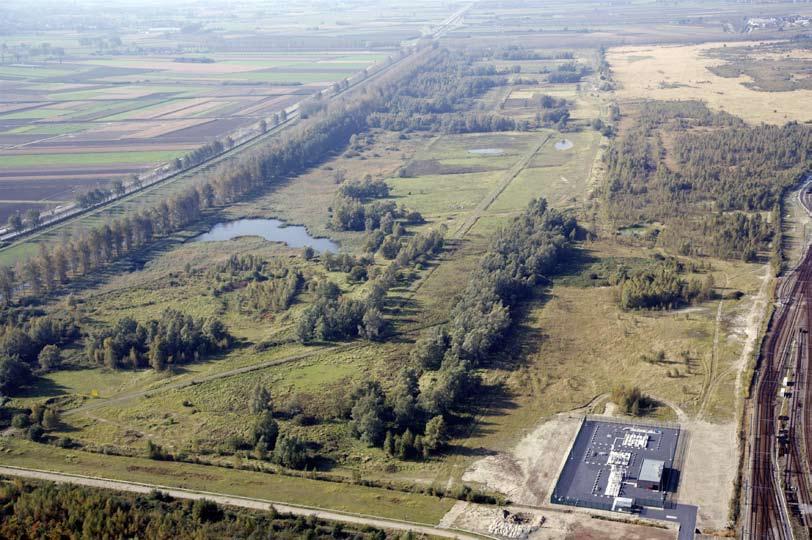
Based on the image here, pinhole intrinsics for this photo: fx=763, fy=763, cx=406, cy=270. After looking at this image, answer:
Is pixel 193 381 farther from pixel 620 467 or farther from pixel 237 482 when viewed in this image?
pixel 620 467

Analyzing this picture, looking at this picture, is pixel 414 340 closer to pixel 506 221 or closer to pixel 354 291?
pixel 354 291

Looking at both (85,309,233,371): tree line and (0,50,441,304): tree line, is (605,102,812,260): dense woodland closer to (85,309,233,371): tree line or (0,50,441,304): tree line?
(0,50,441,304): tree line

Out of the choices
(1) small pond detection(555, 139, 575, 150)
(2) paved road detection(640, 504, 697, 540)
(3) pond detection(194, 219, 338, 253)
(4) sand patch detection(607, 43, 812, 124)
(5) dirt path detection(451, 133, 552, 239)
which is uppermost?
(4) sand patch detection(607, 43, 812, 124)

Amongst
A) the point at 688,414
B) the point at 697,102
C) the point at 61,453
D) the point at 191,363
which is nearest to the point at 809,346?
the point at 688,414

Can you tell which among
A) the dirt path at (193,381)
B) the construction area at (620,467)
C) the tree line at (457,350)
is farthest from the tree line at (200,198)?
the construction area at (620,467)

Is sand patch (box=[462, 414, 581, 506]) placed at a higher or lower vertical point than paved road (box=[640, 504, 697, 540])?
lower

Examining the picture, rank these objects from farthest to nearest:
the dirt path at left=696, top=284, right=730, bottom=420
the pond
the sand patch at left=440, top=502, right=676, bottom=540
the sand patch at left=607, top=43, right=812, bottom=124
Result: 1. the sand patch at left=607, top=43, right=812, bottom=124
2. the pond
3. the dirt path at left=696, top=284, right=730, bottom=420
4. the sand patch at left=440, top=502, right=676, bottom=540

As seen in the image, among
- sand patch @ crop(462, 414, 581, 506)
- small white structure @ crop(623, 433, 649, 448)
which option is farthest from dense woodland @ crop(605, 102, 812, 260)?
sand patch @ crop(462, 414, 581, 506)
